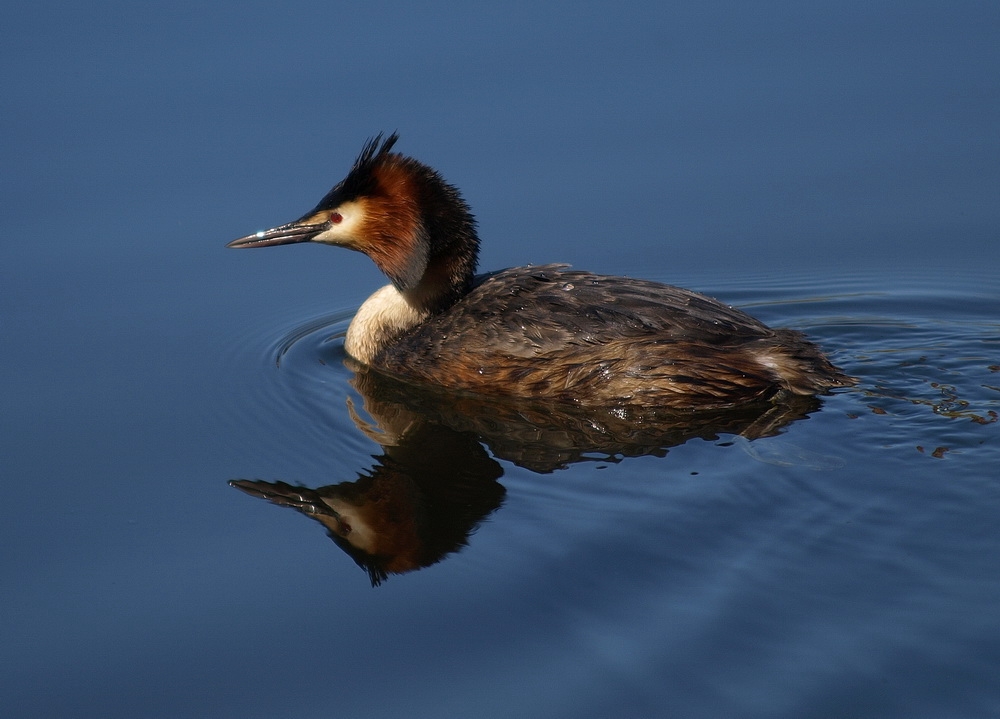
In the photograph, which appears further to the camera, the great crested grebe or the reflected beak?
the great crested grebe

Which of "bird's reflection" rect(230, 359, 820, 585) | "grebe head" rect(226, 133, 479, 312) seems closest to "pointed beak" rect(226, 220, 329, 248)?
"grebe head" rect(226, 133, 479, 312)

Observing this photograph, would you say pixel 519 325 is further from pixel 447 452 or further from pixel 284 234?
pixel 284 234

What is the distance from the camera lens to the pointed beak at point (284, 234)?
8328 mm

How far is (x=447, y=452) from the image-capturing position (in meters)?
7.07

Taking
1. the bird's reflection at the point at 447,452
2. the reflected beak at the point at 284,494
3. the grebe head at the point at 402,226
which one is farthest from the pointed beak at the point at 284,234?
the reflected beak at the point at 284,494

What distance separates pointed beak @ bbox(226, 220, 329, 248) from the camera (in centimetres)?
833

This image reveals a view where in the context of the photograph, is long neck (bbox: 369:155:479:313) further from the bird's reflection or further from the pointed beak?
the bird's reflection

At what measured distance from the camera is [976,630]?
495 centimetres

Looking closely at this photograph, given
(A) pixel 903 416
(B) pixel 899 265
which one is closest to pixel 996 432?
(A) pixel 903 416

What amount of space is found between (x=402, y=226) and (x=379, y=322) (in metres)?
0.67

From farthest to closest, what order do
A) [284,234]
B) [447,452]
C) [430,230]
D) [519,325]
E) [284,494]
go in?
1. [284,234]
2. [430,230]
3. [519,325]
4. [447,452]
5. [284,494]

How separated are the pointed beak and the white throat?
2.00 ft

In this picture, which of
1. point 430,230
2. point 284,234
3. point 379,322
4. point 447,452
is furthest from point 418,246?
point 447,452

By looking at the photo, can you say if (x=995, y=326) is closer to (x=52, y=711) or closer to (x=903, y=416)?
(x=903, y=416)
